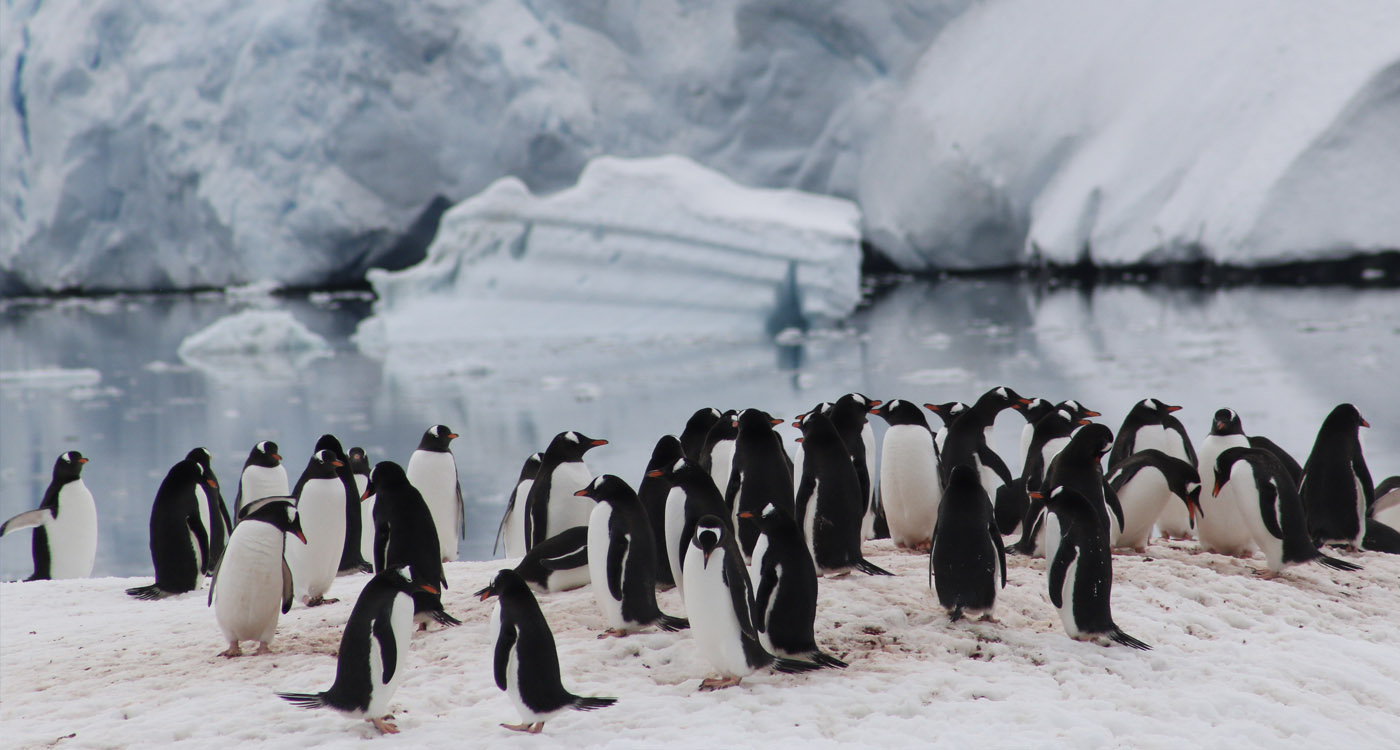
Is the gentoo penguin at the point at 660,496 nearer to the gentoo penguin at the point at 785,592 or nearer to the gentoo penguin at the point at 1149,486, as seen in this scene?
the gentoo penguin at the point at 785,592

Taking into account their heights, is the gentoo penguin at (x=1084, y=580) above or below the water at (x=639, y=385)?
below

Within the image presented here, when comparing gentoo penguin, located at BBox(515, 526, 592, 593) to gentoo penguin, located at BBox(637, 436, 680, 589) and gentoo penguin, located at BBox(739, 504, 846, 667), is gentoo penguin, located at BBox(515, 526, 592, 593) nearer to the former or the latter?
gentoo penguin, located at BBox(637, 436, 680, 589)

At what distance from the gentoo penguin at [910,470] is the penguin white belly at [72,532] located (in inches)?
116

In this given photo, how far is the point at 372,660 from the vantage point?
7.70 ft

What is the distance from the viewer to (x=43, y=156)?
711 inches

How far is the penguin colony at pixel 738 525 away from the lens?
8.20 ft

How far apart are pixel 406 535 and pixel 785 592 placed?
0.99 meters

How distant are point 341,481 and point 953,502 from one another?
1647mm

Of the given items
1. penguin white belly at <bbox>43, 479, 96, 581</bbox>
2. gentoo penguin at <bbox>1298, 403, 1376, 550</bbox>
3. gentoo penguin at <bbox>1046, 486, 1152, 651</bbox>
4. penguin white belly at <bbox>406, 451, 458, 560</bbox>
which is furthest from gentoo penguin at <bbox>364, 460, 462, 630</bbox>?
gentoo penguin at <bbox>1298, 403, 1376, 550</bbox>

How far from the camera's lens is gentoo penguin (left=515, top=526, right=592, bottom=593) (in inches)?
127

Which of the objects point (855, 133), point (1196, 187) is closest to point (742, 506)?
point (1196, 187)

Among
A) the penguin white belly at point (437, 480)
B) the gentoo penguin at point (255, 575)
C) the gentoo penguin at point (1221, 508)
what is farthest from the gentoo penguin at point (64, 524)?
the gentoo penguin at point (1221, 508)

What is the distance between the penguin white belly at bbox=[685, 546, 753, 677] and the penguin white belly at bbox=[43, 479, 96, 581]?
116 inches

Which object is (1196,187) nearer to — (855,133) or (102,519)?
(855,133)
